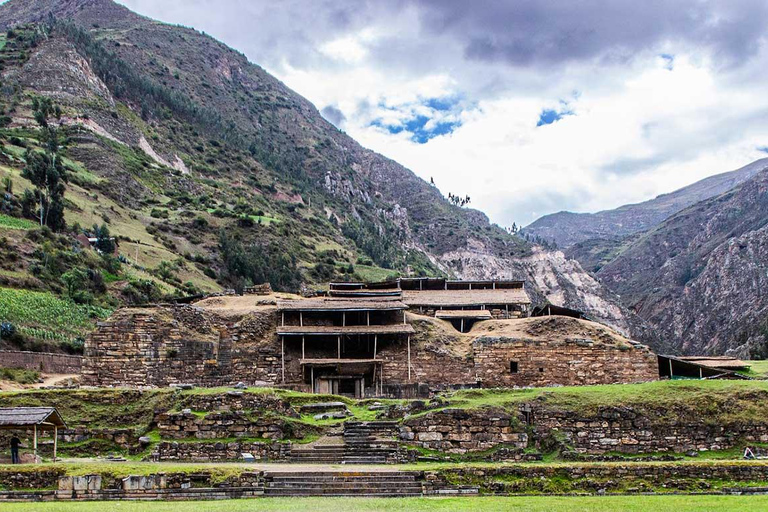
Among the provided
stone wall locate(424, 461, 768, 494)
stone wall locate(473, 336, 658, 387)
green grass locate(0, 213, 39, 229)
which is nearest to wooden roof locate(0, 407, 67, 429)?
stone wall locate(424, 461, 768, 494)

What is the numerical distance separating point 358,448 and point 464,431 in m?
3.46

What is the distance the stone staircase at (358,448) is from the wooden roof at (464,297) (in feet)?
90.4

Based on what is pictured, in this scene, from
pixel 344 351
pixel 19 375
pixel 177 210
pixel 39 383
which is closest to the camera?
pixel 344 351

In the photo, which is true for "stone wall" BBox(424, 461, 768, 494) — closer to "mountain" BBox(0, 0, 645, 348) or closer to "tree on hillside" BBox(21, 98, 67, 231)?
"mountain" BBox(0, 0, 645, 348)

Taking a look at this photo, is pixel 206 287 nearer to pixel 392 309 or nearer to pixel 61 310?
pixel 61 310

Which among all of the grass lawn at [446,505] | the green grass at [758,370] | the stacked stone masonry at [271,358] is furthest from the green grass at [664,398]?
the green grass at [758,370]

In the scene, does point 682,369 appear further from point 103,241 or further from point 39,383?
point 103,241

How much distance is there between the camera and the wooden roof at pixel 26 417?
18594 mm

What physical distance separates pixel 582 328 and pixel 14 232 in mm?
52582

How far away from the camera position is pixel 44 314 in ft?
162

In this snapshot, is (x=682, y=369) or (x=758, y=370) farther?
(x=758, y=370)

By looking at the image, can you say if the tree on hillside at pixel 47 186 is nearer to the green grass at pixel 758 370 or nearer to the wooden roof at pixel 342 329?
the wooden roof at pixel 342 329

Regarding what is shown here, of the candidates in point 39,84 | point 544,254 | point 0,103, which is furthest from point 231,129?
point 544,254

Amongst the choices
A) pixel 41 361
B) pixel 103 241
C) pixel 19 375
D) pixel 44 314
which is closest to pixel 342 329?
pixel 19 375
